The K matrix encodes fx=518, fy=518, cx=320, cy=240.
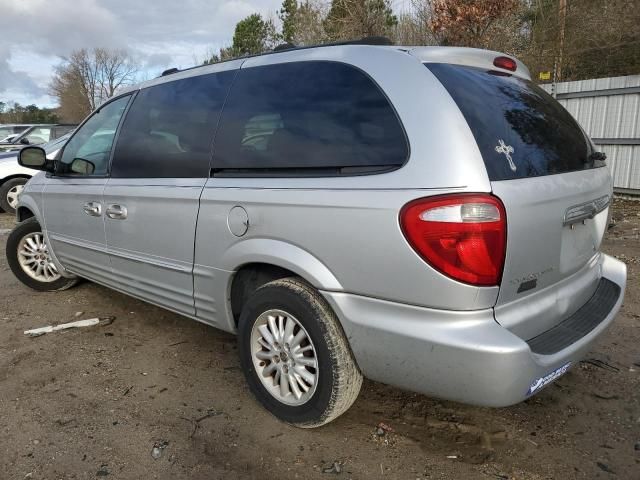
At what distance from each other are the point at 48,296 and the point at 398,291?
397 centimetres

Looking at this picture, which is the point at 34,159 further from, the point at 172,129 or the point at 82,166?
the point at 172,129

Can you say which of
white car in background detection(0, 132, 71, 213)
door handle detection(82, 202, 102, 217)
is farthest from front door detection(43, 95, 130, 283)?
white car in background detection(0, 132, 71, 213)

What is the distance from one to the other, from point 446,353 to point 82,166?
3.12 metres

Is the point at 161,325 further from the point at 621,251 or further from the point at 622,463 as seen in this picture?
the point at 621,251

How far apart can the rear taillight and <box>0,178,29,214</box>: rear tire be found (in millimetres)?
9508

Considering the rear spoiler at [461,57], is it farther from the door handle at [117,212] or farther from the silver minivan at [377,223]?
the door handle at [117,212]

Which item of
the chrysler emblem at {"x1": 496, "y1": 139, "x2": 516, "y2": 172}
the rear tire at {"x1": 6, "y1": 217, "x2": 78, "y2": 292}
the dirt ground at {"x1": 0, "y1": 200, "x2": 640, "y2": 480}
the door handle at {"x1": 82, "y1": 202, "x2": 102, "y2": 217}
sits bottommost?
the dirt ground at {"x1": 0, "y1": 200, "x2": 640, "y2": 480}

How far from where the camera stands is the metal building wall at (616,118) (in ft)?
28.1

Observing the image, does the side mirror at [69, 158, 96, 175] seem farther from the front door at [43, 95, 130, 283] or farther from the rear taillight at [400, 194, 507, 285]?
the rear taillight at [400, 194, 507, 285]

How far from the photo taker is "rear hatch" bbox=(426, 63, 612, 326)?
2.01m

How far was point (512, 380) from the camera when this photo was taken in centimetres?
196

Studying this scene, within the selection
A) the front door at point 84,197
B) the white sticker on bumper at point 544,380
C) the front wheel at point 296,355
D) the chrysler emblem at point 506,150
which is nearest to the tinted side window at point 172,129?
the front door at point 84,197

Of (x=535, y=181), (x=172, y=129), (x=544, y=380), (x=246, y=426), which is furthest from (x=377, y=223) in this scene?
(x=172, y=129)

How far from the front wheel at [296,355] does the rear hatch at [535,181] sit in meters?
0.73
